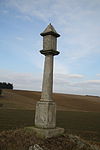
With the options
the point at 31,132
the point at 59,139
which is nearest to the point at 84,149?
the point at 59,139

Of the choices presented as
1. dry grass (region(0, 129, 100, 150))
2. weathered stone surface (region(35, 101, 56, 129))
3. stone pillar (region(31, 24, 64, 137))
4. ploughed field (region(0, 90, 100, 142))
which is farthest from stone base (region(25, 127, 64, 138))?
ploughed field (region(0, 90, 100, 142))

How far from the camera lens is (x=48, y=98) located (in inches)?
299

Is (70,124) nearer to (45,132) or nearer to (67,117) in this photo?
(67,117)

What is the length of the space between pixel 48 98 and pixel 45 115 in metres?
0.62

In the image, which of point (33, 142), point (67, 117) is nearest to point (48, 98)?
point (33, 142)

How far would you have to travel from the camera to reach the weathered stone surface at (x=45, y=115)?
7.33 metres

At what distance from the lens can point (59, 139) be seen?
22.9ft

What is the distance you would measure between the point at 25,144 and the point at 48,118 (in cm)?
134

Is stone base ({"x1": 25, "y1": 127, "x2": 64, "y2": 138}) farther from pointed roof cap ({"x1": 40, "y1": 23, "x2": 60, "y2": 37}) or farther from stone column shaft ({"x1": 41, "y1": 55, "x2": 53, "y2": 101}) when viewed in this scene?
pointed roof cap ({"x1": 40, "y1": 23, "x2": 60, "y2": 37})

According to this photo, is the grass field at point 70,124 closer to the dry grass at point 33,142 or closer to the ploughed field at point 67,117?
the ploughed field at point 67,117

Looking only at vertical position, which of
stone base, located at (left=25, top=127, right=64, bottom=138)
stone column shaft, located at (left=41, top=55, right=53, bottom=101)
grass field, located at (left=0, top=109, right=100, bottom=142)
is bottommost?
grass field, located at (left=0, top=109, right=100, bottom=142)

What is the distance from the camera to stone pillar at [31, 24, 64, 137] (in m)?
7.32

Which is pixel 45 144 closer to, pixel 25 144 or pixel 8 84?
pixel 25 144

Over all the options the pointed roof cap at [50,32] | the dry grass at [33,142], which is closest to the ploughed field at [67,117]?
the dry grass at [33,142]
